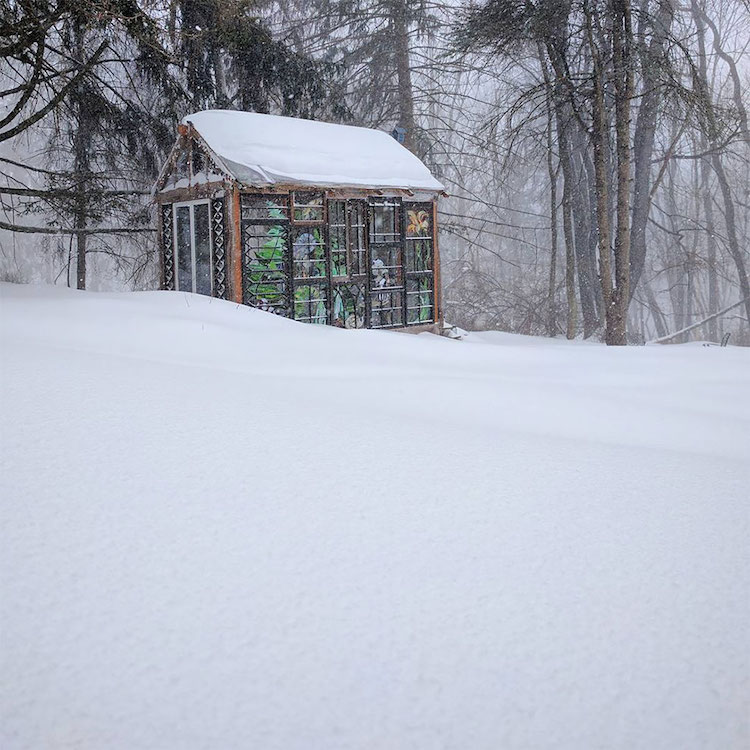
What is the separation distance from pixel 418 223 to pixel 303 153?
94.0 inches

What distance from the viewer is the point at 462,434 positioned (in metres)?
3.31

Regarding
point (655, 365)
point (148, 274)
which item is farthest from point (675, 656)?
point (148, 274)

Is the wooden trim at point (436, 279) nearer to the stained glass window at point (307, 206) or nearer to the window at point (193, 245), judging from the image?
the stained glass window at point (307, 206)

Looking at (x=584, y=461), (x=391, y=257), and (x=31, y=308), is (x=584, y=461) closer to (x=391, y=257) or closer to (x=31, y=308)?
(x=31, y=308)

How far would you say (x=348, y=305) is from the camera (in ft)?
37.9

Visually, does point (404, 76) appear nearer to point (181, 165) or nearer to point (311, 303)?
point (181, 165)

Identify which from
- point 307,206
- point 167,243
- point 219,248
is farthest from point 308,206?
point 167,243

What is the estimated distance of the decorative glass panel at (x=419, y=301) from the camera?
486 inches

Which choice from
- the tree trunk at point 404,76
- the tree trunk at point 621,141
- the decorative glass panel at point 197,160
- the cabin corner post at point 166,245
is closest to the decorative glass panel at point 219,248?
the decorative glass panel at point 197,160

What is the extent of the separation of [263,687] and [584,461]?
1.88 meters

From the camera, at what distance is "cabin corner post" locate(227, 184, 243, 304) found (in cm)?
991

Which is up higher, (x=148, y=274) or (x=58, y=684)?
(x=148, y=274)

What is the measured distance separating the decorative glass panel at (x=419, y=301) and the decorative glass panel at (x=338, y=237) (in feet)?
4.62

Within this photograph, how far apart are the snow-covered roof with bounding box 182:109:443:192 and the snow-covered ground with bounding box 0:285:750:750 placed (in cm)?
680
